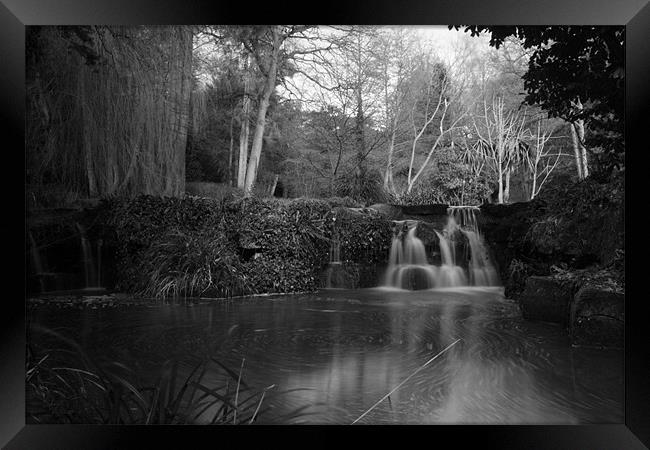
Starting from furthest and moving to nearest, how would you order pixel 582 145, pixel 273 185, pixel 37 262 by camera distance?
pixel 273 185, pixel 37 262, pixel 582 145

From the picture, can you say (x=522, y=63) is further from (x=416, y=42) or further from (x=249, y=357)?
(x=249, y=357)

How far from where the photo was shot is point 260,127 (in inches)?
172

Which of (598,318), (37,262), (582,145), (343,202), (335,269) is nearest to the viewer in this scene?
(598,318)

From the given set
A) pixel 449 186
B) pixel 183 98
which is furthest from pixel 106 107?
pixel 449 186

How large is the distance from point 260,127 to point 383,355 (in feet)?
9.22

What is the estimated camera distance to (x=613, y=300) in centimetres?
208

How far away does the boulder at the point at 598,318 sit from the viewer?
2072 mm

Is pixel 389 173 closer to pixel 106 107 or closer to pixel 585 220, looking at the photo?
pixel 585 220

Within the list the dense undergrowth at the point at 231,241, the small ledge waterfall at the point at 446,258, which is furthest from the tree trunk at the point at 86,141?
the small ledge waterfall at the point at 446,258

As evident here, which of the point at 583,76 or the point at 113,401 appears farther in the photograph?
the point at 583,76

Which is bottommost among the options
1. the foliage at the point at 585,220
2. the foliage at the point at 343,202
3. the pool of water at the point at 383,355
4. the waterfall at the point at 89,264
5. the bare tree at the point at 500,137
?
the pool of water at the point at 383,355

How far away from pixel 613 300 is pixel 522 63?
1544mm
